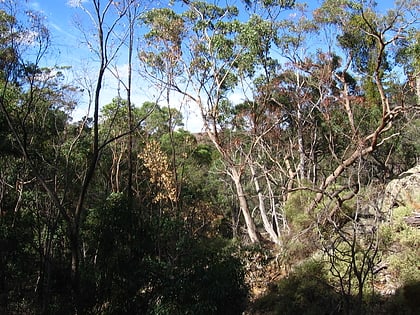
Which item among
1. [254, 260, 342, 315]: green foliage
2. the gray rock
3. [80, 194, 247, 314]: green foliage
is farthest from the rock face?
[80, 194, 247, 314]: green foliage

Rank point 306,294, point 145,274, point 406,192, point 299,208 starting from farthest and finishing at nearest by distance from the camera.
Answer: point 299,208 < point 406,192 < point 306,294 < point 145,274

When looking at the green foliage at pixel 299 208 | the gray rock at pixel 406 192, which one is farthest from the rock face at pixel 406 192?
the green foliage at pixel 299 208

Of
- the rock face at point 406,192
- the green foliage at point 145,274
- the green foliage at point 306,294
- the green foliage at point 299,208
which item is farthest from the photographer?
the green foliage at point 299,208

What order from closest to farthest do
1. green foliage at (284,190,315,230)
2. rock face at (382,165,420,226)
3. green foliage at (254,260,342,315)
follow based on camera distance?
green foliage at (254,260,342,315), rock face at (382,165,420,226), green foliage at (284,190,315,230)

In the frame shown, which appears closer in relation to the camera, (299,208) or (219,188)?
(299,208)

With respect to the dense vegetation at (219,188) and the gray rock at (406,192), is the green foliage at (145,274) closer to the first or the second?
the dense vegetation at (219,188)

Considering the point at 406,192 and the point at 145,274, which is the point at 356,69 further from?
the point at 145,274

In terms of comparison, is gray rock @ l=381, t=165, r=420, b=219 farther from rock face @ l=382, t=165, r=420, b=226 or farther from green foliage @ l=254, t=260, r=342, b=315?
green foliage @ l=254, t=260, r=342, b=315

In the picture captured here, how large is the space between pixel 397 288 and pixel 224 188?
10047 mm

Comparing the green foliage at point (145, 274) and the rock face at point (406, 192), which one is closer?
the green foliage at point (145, 274)

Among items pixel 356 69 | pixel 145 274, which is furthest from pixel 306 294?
pixel 356 69

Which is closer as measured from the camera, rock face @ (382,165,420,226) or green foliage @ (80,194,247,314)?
green foliage @ (80,194,247,314)

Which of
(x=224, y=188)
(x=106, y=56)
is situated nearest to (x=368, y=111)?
(x=224, y=188)

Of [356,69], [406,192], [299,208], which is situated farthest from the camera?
[356,69]
